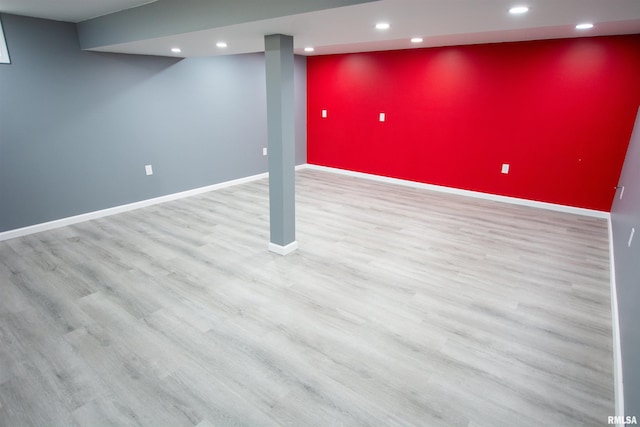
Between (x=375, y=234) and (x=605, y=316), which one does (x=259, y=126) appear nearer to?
(x=375, y=234)

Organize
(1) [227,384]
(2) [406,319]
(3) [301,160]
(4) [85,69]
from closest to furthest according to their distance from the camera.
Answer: (1) [227,384], (2) [406,319], (4) [85,69], (3) [301,160]

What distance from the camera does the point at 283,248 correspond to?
3.36m

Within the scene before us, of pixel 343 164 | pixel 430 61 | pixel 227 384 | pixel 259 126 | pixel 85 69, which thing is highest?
pixel 430 61

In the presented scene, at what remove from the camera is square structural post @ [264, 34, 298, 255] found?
2.92 m

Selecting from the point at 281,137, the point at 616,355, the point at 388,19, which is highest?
the point at 388,19

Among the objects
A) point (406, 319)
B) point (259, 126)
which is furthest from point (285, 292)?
point (259, 126)

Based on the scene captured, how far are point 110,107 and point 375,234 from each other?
3473 millimetres

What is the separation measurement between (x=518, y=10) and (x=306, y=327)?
2.36 m

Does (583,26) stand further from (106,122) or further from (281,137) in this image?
(106,122)

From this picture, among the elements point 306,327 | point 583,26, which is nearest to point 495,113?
point 583,26

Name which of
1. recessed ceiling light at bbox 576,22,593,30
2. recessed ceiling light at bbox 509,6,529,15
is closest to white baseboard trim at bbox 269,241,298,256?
recessed ceiling light at bbox 509,6,529,15

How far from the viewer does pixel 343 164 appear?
6.68 meters

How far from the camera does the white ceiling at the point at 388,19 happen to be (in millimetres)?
1961

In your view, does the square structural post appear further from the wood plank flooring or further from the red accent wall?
the red accent wall
